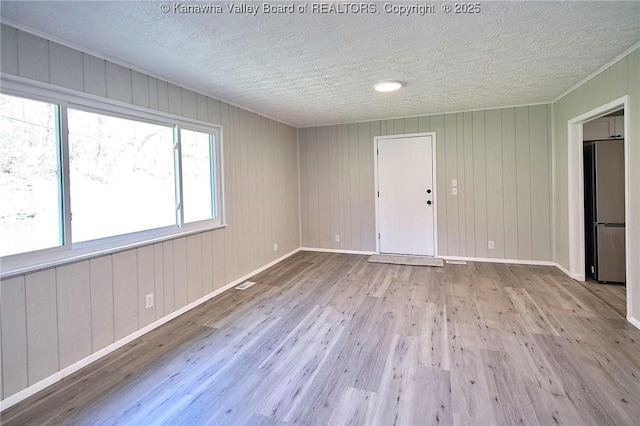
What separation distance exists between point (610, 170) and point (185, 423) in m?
4.60

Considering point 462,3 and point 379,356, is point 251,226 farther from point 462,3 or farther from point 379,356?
point 462,3

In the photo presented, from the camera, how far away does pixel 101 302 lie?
7.64ft

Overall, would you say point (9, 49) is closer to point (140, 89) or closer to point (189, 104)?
point (140, 89)

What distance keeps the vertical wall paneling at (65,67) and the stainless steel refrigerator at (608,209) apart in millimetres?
4969

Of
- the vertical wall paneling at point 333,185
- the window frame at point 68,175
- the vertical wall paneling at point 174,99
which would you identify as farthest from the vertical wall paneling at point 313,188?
the vertical wall paneling at point 174,99

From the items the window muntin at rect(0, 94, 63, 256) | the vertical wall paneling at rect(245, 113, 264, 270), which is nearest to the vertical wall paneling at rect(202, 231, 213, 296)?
the vertical wall paneling at rect(245, 113, 264, 270)

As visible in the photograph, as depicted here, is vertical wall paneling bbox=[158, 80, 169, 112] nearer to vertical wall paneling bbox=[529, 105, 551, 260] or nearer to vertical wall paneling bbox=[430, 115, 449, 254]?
vertical wall paneling bbox=[430, 115, 449, 254]

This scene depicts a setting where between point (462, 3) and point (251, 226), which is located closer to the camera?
point (462, 3)

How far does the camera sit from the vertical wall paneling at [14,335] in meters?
1.79

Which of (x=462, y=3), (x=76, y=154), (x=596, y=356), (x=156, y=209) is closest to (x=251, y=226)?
(x=156, y=209)

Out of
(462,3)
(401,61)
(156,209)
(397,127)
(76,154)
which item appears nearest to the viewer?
(462,3)

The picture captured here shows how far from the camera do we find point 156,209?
9.58ft

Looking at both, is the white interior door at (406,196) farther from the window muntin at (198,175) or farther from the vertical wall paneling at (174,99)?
the vertical wall paneling at (174,99)

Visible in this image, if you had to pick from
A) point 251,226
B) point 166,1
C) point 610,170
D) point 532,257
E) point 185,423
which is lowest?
point 185,423
